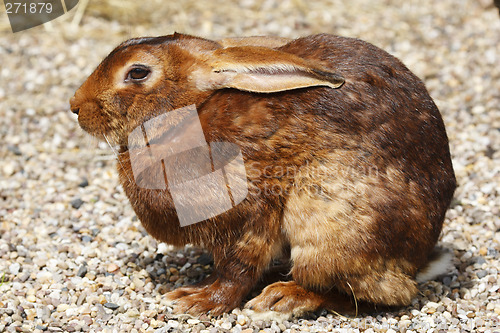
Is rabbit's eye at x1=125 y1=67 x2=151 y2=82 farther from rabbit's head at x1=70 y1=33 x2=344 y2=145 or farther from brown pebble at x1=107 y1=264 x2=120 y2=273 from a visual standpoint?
brown pebble at x1=107 y1=264 x2=120 y2=273

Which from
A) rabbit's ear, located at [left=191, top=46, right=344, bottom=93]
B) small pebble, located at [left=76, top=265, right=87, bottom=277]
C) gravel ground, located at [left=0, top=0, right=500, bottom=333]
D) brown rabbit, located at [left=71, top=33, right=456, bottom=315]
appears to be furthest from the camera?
small pebble, located at [left=76, top=265, right=87, bottom=277]

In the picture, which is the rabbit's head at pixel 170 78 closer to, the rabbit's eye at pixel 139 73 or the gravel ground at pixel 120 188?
the rabbit's eye at pixel 139 73

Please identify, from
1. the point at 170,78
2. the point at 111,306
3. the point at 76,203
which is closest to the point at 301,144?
the point at 170,78

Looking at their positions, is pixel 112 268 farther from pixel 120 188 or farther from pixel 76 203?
pixel 120 188

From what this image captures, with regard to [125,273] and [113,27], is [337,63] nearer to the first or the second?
[125,273]

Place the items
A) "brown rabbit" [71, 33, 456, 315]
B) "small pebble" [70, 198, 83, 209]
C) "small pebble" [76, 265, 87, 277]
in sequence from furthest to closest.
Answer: "small pebble" [70, 198, 83, 209] < "small pebble" [76, 265, 87, 277] < "brown rabbit" [71, 33, 456, 315]

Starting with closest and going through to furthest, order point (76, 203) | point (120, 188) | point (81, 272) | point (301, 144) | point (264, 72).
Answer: point (264, 72), point (301, 144), point (81, 272), point (76, 203), point (120, 188)

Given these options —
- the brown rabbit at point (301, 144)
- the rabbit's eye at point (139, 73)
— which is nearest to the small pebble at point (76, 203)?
the brown rabbit at point (301, 144)

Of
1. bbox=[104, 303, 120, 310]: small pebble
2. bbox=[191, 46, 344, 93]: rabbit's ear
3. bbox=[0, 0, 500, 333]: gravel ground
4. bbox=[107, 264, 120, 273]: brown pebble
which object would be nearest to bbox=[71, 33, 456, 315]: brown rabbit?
bbox=[191, 46, 344, 93]: rabbit's ear
